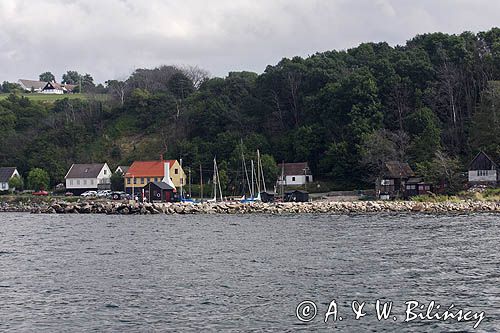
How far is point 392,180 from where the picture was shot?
6550 cm

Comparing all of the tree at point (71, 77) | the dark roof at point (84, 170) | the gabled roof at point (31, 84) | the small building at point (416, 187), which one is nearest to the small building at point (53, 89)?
the gabled roof at point (31, 84)

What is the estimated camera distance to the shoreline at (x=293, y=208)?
5244cm

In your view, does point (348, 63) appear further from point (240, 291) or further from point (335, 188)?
point (240, 291)

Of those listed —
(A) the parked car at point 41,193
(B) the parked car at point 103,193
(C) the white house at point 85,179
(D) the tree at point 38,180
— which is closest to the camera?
(B) the parked car at point 103,193

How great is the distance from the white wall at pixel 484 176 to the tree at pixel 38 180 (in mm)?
51410

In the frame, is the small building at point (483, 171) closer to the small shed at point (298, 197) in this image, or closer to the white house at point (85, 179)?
the small shed at point (298, 197)

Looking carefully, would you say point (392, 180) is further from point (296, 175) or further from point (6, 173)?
point (6, 173)

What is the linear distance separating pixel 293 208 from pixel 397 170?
588 inches

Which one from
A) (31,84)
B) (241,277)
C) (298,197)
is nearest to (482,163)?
(298,197)

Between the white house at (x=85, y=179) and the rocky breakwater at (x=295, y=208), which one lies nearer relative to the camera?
the rocky breakwater at (x=295, y=208)

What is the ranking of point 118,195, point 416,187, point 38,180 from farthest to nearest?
point 38,180
point 118,195
point 416,187

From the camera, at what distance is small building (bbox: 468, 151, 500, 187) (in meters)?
62.0

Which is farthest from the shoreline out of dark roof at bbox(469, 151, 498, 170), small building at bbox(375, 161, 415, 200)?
dark roof at bbox(469, 151, 498, 170)

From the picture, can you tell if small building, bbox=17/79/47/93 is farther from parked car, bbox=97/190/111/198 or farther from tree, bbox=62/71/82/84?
parked car, bbox=97/190/111/198
